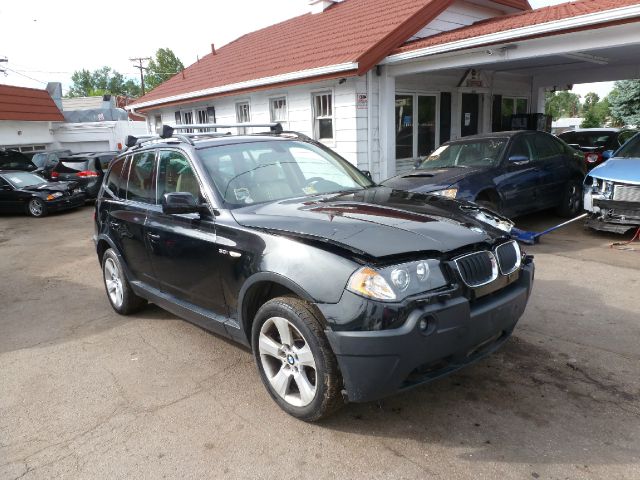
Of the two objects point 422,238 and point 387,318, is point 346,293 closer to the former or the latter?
point 387,318

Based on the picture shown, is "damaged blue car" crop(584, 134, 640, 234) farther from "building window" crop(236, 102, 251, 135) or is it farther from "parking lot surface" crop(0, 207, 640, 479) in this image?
"building window" crop(236, 102, 251, 135)

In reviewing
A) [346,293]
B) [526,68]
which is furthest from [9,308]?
[526,68]

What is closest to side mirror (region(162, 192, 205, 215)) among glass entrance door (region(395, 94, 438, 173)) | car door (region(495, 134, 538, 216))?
car door (region(495, 134, 538, 216))

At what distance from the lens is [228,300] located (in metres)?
3.52

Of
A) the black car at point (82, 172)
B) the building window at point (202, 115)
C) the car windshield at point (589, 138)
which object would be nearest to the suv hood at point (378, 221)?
the car windshield at point (589, 138)

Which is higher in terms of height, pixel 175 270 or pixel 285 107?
pixel 285 107

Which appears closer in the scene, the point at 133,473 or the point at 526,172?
the point at 133,473

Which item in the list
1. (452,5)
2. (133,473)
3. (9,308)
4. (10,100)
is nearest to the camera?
(133,473)

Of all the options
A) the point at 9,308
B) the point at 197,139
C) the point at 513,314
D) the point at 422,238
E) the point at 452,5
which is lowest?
the point at 9,308

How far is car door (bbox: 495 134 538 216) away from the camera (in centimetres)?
749

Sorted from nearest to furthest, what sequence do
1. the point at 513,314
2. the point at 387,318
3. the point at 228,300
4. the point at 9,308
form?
the point at 387,318
the point at 513,314
the point at 228,300
the point at 9,308

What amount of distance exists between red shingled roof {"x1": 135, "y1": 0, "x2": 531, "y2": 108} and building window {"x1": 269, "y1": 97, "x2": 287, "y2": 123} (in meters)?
0.76

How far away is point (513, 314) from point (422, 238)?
798 mm

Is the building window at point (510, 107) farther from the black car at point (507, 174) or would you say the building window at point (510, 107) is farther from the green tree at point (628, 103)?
the green tree at point (628, 103)
